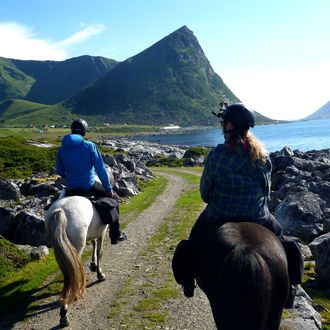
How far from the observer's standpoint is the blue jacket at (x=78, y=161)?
1048 centimetres

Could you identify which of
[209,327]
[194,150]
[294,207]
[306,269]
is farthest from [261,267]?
[194,150]

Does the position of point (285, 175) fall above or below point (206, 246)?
below

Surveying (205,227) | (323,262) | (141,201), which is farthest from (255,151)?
(141,201)

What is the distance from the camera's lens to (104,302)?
998 cm

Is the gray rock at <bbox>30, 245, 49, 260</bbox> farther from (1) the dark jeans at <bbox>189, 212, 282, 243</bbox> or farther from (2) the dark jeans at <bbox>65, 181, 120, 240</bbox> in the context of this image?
(1) the dark jeans at <bbox>189, 212, 282, 243</bbox>

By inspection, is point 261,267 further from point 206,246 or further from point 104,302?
point 104,302

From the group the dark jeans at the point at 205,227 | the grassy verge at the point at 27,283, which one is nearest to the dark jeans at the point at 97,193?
the grassy verge at the point at 27,283

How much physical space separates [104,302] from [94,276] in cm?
195

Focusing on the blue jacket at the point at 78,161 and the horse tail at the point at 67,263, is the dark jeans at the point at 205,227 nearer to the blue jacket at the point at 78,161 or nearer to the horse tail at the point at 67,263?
the horse tail at the point at 67,263

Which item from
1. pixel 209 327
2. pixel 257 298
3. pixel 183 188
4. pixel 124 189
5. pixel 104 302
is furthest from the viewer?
pixel 183 188

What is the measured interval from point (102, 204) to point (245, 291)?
6.47 metres

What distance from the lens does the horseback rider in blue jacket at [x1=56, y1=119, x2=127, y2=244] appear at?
10.5 meters

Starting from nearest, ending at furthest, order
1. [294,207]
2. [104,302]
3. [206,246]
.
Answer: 1. [206,246]
2. [104,302]
3. [294,207]

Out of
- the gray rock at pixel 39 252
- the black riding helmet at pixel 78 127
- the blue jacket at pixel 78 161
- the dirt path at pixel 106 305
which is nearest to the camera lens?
the dirt path at pixel 106 305
